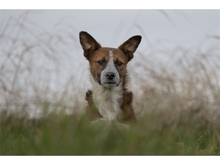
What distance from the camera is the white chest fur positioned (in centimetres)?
610

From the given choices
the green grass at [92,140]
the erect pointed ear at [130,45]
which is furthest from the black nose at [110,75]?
the green grass at [92,140]

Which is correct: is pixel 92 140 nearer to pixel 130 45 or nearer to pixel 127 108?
pixel 127 108

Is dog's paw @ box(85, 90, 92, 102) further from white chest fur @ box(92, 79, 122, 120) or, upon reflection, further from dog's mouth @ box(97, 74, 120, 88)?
dog's mouth @ box(97, 74, 120, 88)

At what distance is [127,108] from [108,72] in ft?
1.88

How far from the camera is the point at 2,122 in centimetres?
617

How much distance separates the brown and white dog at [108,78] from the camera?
600 cm

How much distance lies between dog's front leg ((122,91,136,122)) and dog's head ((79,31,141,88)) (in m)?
0.24

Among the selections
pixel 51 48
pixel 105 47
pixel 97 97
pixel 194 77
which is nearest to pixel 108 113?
pixel 97 97

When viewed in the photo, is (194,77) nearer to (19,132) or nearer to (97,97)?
(97,97)

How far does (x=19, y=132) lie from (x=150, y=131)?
2131 millimetres

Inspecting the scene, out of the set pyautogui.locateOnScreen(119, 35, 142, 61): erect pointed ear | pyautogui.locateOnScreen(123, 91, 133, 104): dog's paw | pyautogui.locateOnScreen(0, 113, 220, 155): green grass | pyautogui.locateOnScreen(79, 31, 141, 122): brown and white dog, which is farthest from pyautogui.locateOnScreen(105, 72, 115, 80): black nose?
pyautogui.locateOnScreen(0, 113, 220, 155): green grass

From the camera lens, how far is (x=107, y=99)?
6.18m

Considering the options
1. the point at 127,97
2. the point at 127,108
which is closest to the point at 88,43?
the point at 127,97

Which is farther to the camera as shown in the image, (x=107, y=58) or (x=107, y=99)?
(x=107, y=99)
